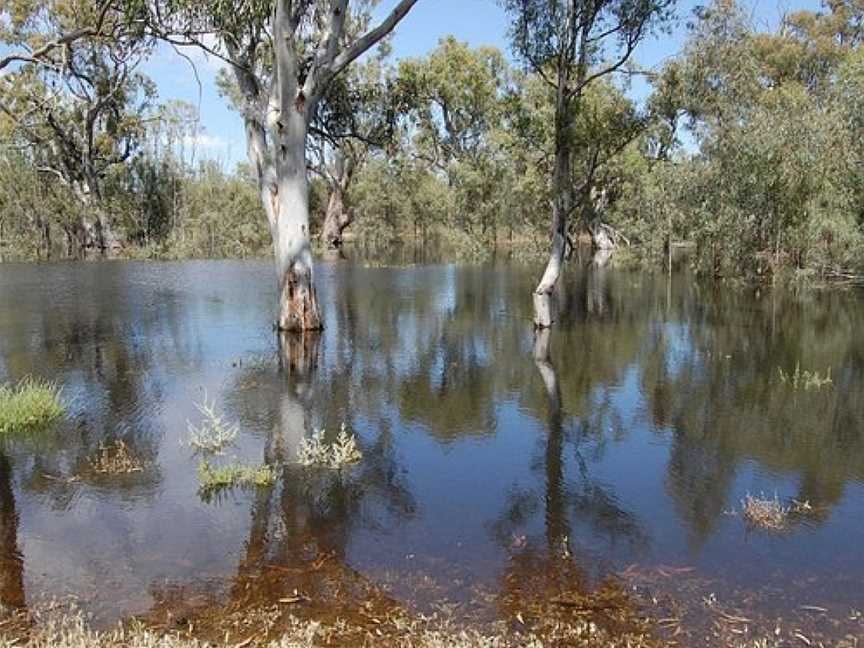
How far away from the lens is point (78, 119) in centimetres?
4347

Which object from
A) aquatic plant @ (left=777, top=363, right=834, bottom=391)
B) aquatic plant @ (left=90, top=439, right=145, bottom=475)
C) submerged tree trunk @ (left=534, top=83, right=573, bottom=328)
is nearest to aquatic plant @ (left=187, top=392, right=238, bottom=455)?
aquatic plant @ (left=90, top=439, right=145, bottom=475)

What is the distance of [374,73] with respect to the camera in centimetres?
4869

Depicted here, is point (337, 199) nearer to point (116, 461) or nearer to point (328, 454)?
point (328, 454)

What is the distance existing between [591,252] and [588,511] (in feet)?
163

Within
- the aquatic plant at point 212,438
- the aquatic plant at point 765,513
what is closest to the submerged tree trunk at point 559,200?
the aquatic plant at point 212,438

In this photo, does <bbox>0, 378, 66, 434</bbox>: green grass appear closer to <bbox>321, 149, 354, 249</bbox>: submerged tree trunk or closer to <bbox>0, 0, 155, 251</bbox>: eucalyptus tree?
<bbox>0, 0, 155, 251</bbox>: eucalyptus tree

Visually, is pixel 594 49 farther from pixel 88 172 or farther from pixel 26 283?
pixel 88 172

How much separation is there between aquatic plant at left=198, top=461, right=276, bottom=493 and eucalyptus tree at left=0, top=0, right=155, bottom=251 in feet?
118

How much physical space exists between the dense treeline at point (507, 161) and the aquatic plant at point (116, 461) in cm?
765

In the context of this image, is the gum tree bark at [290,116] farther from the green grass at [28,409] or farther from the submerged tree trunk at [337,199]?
the submerged tree trunk at [337,199]

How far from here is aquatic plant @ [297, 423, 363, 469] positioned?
29.3 ft

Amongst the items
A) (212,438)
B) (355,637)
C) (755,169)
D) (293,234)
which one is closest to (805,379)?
(212,438)

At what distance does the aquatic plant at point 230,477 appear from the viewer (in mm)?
8156

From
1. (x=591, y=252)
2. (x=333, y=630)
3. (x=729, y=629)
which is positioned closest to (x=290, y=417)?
(x=333, y=630)
